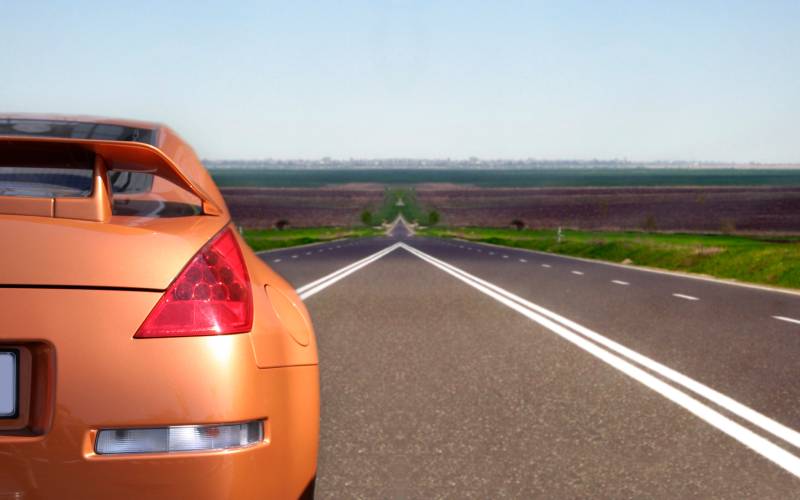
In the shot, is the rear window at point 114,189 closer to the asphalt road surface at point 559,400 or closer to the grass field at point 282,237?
the asphalt road surface at point 559,400

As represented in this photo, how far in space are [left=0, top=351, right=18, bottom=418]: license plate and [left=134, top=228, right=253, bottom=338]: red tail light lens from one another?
0.36 m

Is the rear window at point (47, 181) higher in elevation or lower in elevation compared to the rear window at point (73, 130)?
lower

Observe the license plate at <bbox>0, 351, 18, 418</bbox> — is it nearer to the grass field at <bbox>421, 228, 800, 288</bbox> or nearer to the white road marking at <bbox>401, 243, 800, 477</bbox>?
the white road marking at <bbox>401, 243, 800, 477</bbox>

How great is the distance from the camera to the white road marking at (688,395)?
16.7 ft

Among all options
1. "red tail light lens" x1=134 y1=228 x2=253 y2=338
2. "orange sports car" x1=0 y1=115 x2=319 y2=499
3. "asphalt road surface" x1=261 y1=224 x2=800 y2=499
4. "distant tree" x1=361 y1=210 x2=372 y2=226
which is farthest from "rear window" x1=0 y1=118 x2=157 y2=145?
"distant tree" x1=361 y1=210 x2=372 y2=226

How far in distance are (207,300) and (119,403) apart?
16.7 inches

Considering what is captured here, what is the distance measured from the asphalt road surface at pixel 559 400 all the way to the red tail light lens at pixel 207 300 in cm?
175

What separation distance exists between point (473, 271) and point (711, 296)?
8.05 m

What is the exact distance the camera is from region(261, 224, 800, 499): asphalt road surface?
4.56 meters

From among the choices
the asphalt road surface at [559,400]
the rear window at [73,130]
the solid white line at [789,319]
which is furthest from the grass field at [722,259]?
the rear window at [73,130]

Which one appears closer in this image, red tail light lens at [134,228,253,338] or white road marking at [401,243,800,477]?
red tail light lens at [134,228,253,338]

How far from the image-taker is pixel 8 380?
2527mm

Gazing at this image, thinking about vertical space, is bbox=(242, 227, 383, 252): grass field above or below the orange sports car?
below

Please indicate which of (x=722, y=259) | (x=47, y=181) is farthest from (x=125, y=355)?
(x=722, y=259)
